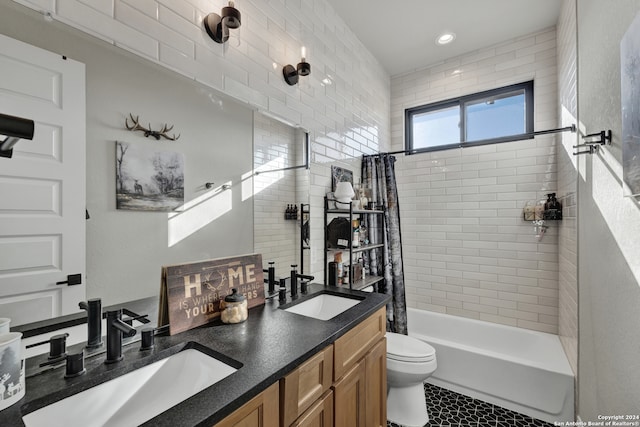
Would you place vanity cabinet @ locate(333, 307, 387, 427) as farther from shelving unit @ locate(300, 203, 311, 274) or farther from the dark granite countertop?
shelving unit @ locate(300, 203, 311, 274)

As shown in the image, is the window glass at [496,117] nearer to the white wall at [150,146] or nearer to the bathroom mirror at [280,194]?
the bathroom mirror at [280,194]

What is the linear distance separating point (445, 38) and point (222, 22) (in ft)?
7.02

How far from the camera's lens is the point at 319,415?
1.03m

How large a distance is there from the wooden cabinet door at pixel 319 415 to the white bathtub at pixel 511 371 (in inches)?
57.7

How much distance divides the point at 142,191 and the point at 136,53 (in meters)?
0.53

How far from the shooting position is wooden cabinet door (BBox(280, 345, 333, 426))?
858mm

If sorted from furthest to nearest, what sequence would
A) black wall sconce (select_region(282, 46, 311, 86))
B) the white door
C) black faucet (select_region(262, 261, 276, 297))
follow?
black wall sconce (select_region(282, 46, 311, 86)), black faucet (select_region(262, 261, 276, 297)), the white door

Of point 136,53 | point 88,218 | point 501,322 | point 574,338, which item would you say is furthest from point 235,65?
point 501,322

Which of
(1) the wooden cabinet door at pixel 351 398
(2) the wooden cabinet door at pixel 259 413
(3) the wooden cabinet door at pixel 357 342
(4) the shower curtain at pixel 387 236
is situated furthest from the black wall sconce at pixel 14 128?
(4) the shower curtain at pixel 387 236

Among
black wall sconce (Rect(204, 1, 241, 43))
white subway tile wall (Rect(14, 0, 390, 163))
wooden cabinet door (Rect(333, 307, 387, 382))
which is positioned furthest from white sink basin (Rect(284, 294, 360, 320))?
black wall sconce (Rect(204, 1, 241, 43))

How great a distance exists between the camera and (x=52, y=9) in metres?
0.88

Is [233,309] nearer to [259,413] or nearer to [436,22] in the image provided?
[259,413]

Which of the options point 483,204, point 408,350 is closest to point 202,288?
point 408,350

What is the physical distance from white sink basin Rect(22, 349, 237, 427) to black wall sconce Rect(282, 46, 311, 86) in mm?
1554
